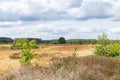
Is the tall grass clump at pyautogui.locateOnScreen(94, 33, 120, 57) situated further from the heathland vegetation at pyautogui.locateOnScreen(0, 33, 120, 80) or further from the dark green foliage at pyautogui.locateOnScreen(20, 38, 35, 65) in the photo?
the dark green foliage at pyautogui.locateOnScreen(20, 38, 35, 65)

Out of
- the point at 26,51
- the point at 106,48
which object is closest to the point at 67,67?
the point at 26,51

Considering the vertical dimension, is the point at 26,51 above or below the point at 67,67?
above

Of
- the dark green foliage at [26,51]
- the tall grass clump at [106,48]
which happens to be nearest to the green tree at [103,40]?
the tall grass clump at [106,48]

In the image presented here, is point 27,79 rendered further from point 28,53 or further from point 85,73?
point 28,53

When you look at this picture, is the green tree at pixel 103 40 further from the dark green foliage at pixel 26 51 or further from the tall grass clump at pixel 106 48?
the dark green foliage at pixel 26 51

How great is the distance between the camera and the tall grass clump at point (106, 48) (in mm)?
33438

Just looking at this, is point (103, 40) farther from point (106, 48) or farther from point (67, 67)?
point (67, 67)

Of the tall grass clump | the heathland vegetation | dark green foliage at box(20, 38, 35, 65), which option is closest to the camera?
the heathland vegetation

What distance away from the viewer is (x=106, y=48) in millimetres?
33938

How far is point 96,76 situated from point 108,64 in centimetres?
564

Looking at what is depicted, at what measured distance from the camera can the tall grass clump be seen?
110ft

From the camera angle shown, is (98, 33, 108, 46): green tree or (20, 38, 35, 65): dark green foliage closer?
(20, 38, 35, 65): dark green foliage

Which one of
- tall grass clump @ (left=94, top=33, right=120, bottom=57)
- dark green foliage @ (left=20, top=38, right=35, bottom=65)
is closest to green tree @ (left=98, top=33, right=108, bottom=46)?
tall grass clump @ (left=94, top=33, right=120, bottom=57)

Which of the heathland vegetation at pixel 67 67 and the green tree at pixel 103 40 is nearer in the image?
the heathland vegetation at pixel 67 67
